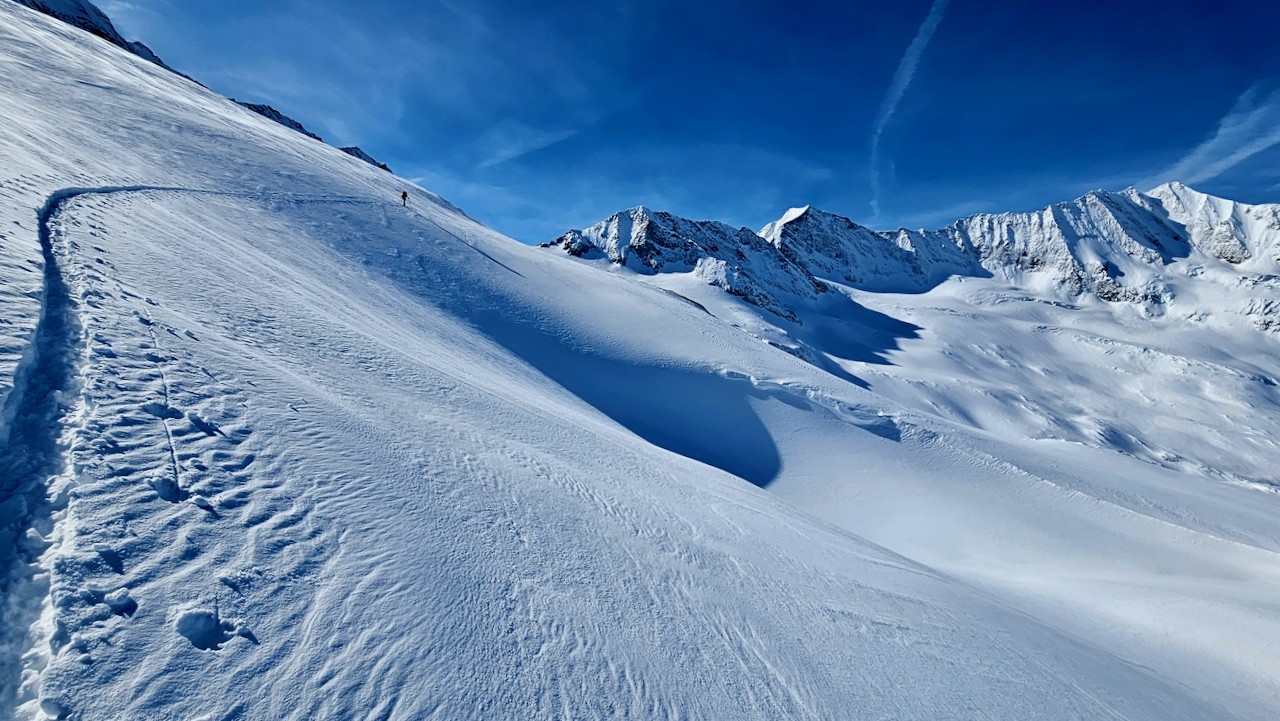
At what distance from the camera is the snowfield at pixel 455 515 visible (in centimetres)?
264

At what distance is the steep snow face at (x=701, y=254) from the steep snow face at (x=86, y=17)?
58791 millimetres

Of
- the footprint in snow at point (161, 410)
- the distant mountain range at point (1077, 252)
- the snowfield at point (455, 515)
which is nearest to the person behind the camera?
the snowfield at point (455, 515)

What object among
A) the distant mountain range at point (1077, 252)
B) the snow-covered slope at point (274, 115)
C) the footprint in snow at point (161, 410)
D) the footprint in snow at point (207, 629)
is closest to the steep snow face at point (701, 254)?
the distant mountain range at point (1077, 252)

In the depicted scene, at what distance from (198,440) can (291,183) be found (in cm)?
1795

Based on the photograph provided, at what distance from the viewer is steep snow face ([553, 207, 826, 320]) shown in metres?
78.0

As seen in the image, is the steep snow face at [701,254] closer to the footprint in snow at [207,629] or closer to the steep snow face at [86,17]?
the steep snow face at [86,17]

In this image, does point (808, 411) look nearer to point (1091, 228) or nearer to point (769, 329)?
point (769, 329)

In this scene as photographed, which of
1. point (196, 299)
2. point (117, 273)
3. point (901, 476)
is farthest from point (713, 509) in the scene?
point (901, 476)

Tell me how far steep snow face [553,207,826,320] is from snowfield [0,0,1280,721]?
60235 millimetres

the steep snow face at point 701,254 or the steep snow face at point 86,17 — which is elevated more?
the steep snow face at point 701,254

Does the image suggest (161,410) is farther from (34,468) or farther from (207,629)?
(207,629)

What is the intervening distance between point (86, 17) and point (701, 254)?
80.1 m

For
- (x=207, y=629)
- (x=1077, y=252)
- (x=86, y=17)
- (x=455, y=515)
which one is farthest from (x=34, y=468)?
(x=1077, y=252)

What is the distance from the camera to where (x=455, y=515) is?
4.28 m
